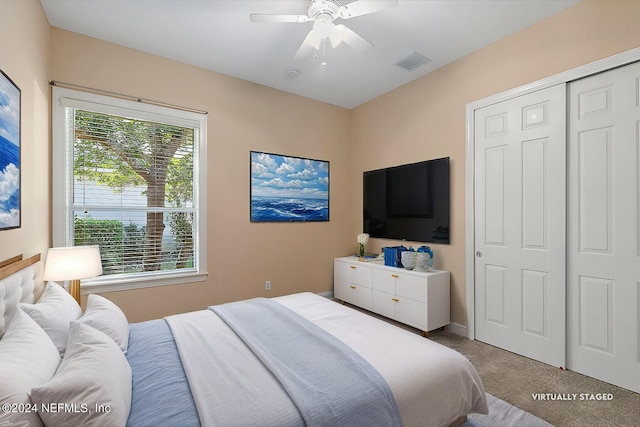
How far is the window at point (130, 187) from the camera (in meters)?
2.72

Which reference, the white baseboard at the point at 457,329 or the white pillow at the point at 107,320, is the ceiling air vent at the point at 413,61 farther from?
the white pillow at the point at 107,320

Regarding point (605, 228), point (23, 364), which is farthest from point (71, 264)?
point (605, 228)

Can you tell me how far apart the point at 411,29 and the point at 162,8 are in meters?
2.08

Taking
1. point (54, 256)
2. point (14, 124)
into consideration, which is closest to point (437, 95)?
point (14, 124)

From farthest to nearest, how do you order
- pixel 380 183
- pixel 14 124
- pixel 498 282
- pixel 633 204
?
1. pixel 380 183
2. pixel 498 282
3. pixel 633 204
4. pixel 14 124

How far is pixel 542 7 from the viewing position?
239 cm

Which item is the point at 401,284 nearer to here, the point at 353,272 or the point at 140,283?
the point at 353,272

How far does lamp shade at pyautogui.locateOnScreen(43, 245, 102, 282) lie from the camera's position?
2139mm

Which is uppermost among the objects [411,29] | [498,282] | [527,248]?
[411,29]

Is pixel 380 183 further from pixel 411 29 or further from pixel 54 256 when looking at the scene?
pixel 54 256

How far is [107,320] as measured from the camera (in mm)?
1628

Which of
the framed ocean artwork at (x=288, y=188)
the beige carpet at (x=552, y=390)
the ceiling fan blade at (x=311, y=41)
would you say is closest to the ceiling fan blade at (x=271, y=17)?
the ceiling fan blade at (x=311, y=41)

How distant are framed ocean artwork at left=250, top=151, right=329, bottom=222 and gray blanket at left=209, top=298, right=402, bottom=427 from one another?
2.03 m

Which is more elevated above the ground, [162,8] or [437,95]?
[162,8]
